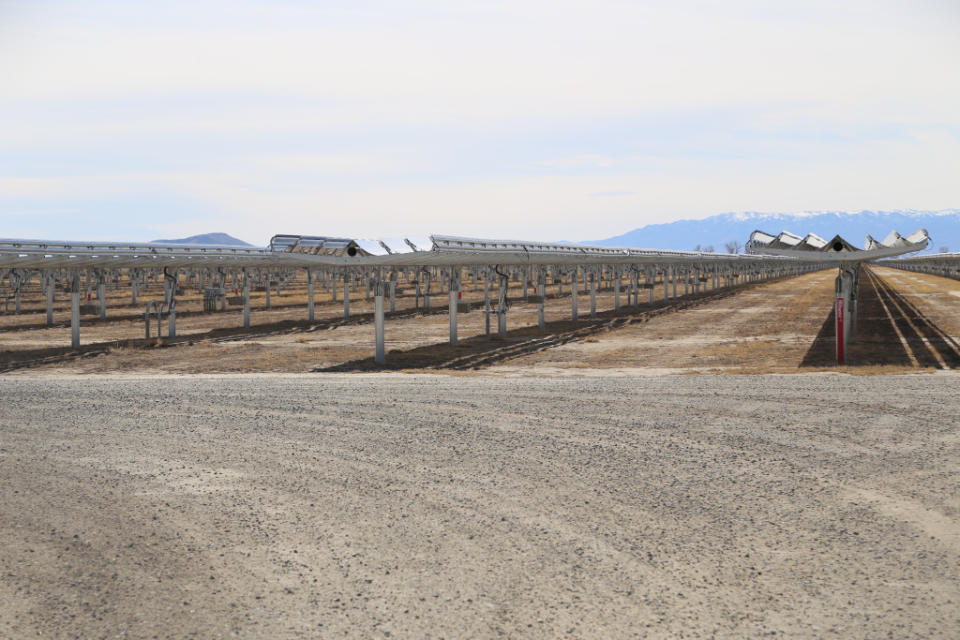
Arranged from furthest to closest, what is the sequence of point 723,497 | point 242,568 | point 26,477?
point 26,477, point 723,497, point 242,568

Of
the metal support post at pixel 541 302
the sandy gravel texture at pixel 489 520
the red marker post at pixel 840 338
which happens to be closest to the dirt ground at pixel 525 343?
the red marker post at pixel 840 338

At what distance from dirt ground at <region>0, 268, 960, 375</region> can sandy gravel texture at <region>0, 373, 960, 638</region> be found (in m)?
9.96

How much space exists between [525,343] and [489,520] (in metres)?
24.3

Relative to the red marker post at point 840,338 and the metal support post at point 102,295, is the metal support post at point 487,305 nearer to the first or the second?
the red marker post at point 840,338

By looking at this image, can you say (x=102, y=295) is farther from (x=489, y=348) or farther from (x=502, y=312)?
(x=489, y=348)

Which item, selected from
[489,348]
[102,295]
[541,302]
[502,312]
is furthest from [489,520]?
[102,295]

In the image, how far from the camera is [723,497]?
980cm

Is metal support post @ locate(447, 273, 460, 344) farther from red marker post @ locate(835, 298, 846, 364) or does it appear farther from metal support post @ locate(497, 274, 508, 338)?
red marker post @ locate(835, 298, 846, 364)

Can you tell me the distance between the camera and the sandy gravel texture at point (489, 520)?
6848 millimetres

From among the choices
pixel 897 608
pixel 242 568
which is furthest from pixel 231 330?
pixel 897 608

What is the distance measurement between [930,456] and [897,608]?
541 centimetres

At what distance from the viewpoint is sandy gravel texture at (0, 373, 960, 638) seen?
6848mm

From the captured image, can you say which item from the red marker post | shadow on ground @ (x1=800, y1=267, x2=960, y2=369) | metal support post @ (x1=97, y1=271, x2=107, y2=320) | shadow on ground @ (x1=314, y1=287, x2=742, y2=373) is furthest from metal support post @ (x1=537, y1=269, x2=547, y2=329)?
metal support post @ (x1=97, y1=271, x2=107, y2=320)

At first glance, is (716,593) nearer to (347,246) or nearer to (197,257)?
(347,246)
